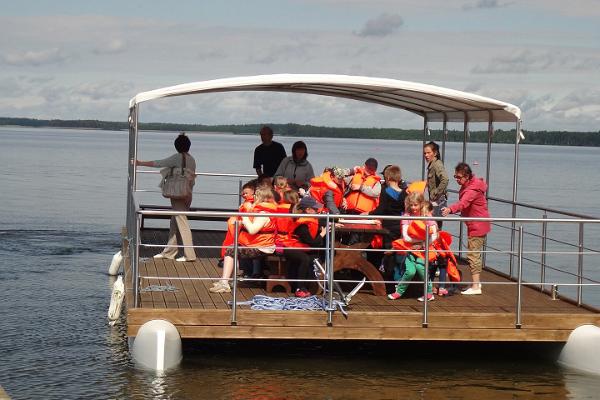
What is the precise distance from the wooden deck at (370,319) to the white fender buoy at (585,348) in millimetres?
105

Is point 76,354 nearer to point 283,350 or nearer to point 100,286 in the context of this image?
point 283,350

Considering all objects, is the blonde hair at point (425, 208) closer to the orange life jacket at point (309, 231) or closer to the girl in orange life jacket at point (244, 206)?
the orange life jacket at point (309, 231)

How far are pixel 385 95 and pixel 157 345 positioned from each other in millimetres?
6157

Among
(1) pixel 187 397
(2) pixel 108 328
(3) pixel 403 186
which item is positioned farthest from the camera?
(2) pixel 108 328

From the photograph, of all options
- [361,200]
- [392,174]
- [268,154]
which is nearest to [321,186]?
[361,200]

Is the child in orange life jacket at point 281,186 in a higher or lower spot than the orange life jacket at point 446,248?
higher

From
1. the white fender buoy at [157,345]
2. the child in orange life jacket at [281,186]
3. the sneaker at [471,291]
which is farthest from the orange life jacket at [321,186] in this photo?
the white fender buoy at [157,345]

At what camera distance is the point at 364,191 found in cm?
1357

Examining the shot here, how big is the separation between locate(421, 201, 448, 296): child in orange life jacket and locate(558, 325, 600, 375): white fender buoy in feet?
4.84

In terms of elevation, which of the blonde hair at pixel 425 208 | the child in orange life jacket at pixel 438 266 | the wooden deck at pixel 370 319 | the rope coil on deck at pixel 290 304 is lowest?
the wooden deck at pixel 370 319

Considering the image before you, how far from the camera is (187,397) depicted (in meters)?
10.5

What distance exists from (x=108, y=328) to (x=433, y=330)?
221 inches

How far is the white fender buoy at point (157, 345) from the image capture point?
34.2ft

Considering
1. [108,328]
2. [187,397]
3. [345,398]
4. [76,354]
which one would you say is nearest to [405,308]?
[345,398]
